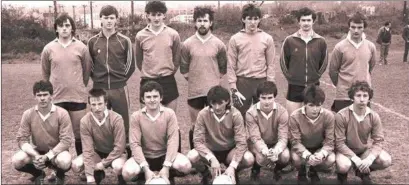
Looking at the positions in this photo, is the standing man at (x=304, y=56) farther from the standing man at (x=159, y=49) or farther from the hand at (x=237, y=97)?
the standing man at (x=159, y=49)

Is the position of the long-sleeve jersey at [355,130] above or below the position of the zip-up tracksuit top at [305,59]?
below

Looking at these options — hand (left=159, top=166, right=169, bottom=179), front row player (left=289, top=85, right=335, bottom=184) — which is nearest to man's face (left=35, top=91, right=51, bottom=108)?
hand (left=159, top=166, right=169, bottom=179)

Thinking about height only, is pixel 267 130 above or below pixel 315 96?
below

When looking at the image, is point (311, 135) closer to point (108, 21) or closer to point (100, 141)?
point (100, 141)

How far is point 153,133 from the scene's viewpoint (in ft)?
15.1

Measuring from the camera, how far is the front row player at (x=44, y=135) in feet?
15.0

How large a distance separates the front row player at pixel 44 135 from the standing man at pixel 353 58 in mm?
2883

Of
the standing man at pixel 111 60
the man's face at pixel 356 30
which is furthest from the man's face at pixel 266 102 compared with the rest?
the standing man at pixel 111 60

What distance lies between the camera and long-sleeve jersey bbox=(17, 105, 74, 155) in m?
4.69

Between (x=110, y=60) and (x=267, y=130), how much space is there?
6.10 ft

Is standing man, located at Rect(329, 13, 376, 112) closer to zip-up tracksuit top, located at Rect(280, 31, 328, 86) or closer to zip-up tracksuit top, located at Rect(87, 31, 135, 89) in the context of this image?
zip-up tracksuit top, located at Rect(280, 31, 328, 86)

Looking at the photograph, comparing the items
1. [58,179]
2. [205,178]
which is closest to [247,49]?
[205,178]

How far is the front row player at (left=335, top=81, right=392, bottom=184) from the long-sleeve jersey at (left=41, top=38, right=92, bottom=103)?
8.81 ft

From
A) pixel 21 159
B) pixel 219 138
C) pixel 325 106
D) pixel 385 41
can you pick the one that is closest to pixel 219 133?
pixel 219 138
